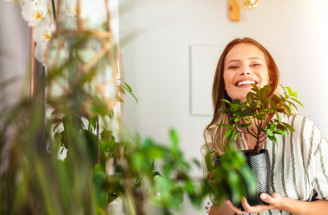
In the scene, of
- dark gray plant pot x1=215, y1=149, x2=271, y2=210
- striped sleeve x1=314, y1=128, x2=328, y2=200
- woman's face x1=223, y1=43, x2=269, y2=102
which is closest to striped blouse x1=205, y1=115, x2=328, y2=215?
striped sleeve x1=314, y1=128, x2=328, y2=200

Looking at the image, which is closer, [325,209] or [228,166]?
[228,166]

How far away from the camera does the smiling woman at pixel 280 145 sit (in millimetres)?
1909

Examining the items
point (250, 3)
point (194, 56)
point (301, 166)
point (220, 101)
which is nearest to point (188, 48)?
point (194, 56)

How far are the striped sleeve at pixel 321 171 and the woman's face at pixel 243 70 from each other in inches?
15.7

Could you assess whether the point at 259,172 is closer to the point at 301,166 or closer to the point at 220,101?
the point at 301,166

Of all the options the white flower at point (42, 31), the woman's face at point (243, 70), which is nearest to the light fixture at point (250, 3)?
the woman's face at point (243, 70)

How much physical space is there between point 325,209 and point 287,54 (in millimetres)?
1842

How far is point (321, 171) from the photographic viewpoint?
6.29ft

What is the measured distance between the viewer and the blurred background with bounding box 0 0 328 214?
3.35 meters

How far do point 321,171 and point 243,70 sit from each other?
0.57 meters

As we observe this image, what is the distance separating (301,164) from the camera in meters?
1.94

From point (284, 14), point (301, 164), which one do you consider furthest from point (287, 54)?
point (301, 164)

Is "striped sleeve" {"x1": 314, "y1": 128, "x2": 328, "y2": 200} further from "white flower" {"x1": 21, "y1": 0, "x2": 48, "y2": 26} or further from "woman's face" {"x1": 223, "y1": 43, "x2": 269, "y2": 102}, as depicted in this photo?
"white flower" {"x1": 21, "y1": 0, "x2": 48, "y2": 26}

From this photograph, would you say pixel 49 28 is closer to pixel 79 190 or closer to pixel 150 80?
pixel 79 190
